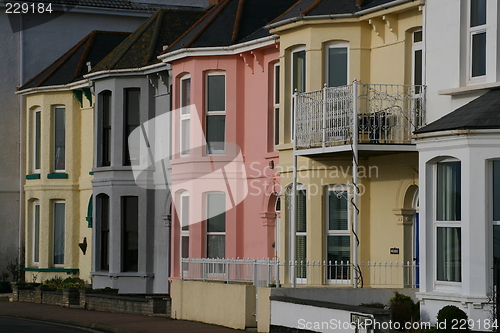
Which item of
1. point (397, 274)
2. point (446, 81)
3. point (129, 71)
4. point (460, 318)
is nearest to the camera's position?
point (460, 318)

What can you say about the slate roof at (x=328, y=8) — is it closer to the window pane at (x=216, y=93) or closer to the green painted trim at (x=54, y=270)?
the window pane at (x=216, y=93)

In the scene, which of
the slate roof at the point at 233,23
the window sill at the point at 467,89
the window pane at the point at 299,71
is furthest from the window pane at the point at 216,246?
the window sill at the point at 467,89

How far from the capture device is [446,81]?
1694 cm

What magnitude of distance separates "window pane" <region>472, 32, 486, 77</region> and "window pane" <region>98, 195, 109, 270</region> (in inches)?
609

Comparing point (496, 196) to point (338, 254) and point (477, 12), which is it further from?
point (338, 254)

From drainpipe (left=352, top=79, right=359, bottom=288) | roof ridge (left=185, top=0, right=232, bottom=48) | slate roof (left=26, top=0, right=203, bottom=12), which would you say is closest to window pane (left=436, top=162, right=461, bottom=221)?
drainpipe (left=352, top=79, right=359, bottom=288)

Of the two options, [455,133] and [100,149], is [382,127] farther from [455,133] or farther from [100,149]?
[100,149]

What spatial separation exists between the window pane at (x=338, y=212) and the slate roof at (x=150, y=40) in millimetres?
9538

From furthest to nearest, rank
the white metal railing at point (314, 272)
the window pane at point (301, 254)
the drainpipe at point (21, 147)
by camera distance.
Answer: the drainpipe at point (21, 147), the window pane at point (301, 254), the white metal railing at point (314, 272)

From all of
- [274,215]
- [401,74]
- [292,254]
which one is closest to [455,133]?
[401,74]

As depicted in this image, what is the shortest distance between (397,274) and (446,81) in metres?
3.94

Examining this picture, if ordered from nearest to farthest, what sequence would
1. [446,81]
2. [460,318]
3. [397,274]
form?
[460,318] < [446,81] < [397,274]

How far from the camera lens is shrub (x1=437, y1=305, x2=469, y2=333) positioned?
47.4 ft

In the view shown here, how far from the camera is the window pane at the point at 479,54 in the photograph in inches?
642
